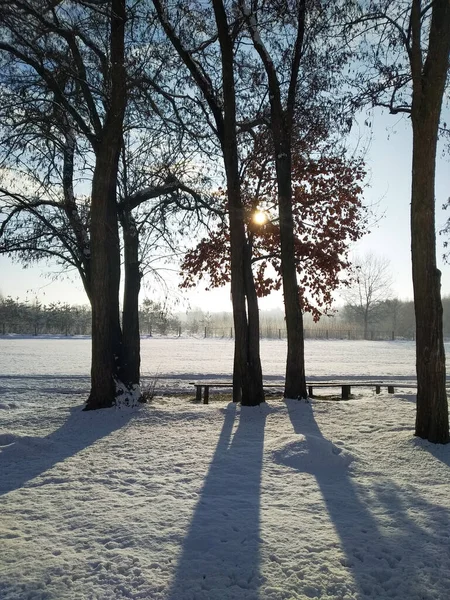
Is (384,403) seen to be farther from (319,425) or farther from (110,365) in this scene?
Answer: (110,365)

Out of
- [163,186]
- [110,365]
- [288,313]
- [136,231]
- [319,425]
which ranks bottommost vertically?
[319,425]

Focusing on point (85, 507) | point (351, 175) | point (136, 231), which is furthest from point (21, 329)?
point (85, 507)

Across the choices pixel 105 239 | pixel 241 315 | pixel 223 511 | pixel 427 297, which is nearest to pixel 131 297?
pixel 105 239

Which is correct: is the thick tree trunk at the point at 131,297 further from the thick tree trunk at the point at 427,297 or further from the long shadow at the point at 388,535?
the thick tree trunk at the point at 427,297

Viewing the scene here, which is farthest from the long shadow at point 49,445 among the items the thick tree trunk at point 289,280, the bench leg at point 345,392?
the bench leg at point 345,392

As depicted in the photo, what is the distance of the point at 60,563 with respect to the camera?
9.70 feet

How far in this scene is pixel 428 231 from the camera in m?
6.25

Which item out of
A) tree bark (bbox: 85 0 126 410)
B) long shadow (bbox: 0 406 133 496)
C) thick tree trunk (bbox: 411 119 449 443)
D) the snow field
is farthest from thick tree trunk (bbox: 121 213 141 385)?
thick tree trunk (bbox: 411 119 449 443)

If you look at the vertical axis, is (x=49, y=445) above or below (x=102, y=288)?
below

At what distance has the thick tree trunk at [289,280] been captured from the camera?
369 inches

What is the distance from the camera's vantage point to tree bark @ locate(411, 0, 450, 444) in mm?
6195

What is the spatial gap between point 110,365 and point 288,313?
3.89 m

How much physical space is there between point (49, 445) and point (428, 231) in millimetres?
6078

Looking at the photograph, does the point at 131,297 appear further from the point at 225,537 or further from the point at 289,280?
the point at 225,537
